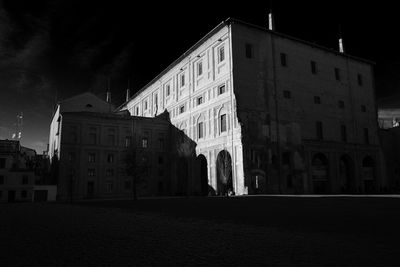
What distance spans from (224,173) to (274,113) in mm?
8622

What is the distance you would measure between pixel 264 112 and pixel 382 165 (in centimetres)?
2008

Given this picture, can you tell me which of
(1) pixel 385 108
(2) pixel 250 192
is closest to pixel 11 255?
(2) pixel 250 192

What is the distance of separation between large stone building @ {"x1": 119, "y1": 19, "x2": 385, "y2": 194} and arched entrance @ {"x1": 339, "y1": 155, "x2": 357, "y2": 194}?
0.11 meters

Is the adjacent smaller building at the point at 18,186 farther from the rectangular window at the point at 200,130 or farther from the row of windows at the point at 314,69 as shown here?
the row of windows at the point at 314,69

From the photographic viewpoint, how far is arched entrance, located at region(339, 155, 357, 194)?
39.9 metres

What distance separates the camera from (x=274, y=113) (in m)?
35.7

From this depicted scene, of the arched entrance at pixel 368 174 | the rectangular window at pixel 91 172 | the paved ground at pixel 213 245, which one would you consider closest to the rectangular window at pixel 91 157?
the rectangular window at pixel 91 172

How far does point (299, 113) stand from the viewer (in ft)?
124

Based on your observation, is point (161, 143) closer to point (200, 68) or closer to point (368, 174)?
point (200, 68)

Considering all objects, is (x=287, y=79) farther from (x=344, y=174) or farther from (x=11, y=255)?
(x=11, y=255)

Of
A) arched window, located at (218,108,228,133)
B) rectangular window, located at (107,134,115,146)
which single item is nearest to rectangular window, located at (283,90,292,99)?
arched window, located at (218,108,228,133)

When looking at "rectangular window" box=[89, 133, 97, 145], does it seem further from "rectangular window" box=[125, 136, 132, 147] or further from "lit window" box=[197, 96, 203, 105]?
"lit window" box=[197, 96, 203, 105]

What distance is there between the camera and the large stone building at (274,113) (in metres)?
33.7

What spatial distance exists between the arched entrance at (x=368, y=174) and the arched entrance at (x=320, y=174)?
20.9ft
